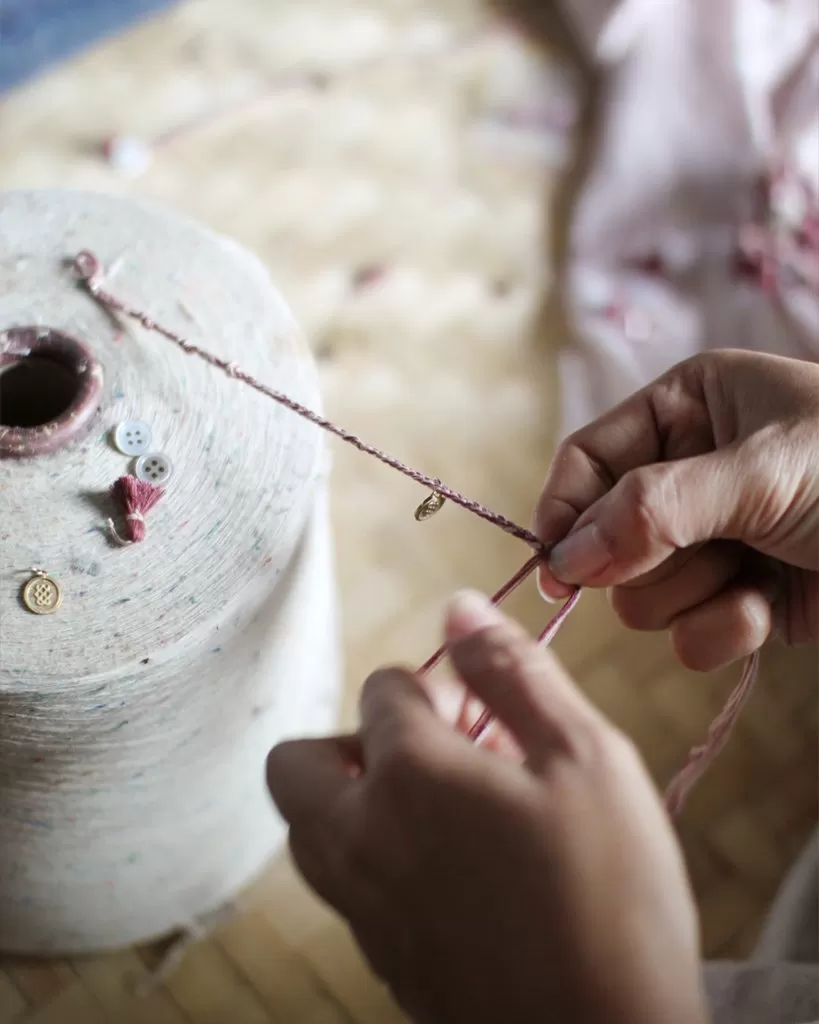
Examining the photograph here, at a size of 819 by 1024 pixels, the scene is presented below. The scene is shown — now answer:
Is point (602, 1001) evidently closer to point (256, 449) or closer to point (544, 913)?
point (544, 913)

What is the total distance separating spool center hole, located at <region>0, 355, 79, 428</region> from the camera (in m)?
0.68

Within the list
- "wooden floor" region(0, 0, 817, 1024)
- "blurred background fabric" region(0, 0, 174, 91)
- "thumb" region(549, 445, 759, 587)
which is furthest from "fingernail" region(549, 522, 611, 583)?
"blurred background fabric" region(0, 0, 174, 91)

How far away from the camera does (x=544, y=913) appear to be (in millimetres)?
435

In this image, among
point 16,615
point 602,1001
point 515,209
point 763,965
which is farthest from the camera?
point 515,209

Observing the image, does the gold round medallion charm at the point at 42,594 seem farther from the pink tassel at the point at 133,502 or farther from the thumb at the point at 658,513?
the thumb at the point at 658,513

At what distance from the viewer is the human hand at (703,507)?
0.59m

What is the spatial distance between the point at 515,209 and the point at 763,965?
3.31 ft

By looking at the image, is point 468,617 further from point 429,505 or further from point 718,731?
point 718,731

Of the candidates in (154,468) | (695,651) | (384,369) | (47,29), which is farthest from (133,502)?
(47,29)

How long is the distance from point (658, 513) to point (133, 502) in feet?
1.01

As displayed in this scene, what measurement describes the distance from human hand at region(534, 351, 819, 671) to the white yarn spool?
0.17m

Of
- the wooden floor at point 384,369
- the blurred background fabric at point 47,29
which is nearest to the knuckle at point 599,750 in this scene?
the wooden floor at point 384,369

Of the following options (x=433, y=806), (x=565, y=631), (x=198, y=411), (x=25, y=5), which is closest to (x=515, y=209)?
(x=565, y=631)

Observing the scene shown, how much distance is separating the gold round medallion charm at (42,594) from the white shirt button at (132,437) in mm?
92
